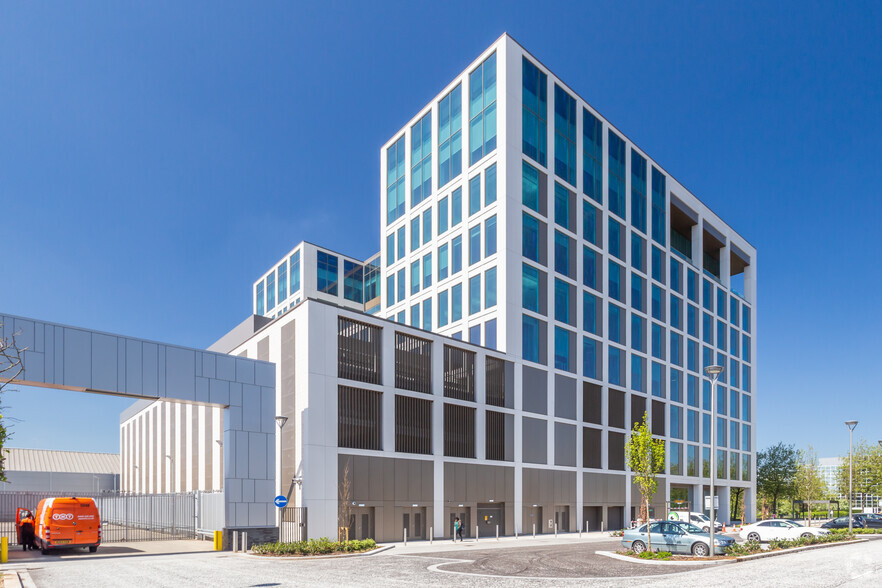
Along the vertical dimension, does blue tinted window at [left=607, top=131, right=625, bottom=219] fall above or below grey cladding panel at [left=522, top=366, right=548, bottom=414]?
above

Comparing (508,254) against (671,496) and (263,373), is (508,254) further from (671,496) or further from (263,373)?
(671,496)

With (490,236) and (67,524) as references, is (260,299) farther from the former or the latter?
(67,524)

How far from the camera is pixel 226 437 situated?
34.6 meters

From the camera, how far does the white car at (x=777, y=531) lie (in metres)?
40.3

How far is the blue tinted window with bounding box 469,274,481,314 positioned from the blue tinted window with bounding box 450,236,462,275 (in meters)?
1.99

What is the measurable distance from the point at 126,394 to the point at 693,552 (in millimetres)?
24560

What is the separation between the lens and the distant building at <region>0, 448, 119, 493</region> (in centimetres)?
7850

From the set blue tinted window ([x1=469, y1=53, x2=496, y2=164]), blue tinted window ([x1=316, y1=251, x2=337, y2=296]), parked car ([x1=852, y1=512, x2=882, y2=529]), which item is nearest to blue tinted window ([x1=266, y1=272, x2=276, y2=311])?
blue tinted window ([x1=316, y1=251, x2=337, y2=296])

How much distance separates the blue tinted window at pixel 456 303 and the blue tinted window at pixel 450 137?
29.2 ft

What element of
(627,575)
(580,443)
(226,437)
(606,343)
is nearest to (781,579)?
(627,575)

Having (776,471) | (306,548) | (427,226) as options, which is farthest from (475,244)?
(776,471)

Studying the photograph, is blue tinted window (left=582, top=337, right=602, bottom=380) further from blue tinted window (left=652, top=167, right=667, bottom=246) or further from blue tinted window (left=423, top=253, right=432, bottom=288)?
blue tinted window (left=652, top=167, right=667, bottom=246)

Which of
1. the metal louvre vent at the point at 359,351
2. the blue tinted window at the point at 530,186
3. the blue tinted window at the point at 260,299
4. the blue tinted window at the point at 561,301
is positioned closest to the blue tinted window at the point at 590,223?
the blue tinted window at the point at 561,301

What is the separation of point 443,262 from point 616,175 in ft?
62.7
